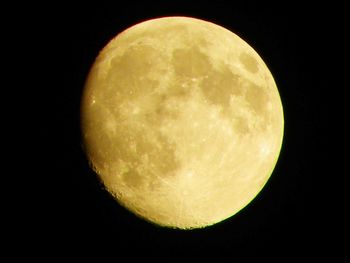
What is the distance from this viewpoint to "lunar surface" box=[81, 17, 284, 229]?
3365mm

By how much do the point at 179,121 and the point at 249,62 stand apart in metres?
1.08

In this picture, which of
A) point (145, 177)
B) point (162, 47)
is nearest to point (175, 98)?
point (162, 47)

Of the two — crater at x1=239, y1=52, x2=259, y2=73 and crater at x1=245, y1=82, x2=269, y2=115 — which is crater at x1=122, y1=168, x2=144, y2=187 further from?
crater at x1=239, y1=52, x2=259, y2=73

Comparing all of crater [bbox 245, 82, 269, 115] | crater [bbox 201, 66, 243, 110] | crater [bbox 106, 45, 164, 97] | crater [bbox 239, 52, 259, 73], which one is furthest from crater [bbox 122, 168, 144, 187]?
crater [bbox 239, 52, 259, 73]

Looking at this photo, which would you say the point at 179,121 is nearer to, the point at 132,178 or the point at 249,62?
the point at 132,178

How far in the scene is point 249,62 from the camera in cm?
382

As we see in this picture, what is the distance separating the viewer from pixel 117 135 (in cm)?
347

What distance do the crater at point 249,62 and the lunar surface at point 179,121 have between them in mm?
14

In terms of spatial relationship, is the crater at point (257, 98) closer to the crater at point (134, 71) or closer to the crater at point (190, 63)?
the crater at point (190, 63)

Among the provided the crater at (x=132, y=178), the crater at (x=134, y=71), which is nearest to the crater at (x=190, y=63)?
the crater at (x=134, y=71)

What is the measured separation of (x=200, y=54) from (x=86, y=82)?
4.11ft

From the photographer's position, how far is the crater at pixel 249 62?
3.77m

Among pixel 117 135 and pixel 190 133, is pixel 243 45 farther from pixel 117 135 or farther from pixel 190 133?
pixel 117 135

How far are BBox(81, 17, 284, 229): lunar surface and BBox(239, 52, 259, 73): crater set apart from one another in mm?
14
